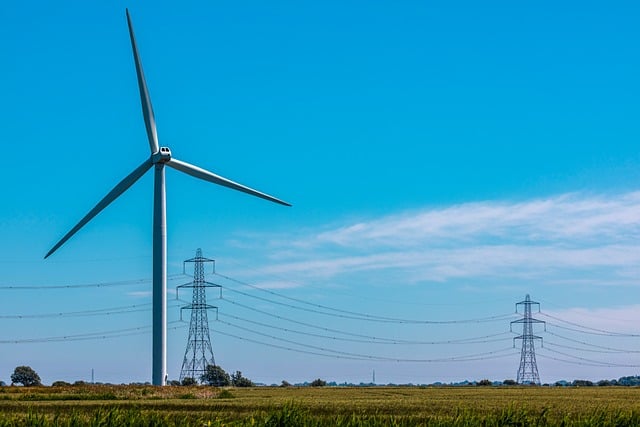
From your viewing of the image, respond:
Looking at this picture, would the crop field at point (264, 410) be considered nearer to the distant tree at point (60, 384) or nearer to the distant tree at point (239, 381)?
the distant tree at point (60, 384)

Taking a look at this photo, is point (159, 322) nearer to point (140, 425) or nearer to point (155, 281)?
point (155, 281)

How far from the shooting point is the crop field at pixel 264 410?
37.8 metres

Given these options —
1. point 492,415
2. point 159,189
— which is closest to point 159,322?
point 159,189

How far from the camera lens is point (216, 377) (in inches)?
5335

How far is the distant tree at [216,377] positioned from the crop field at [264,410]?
138 ft

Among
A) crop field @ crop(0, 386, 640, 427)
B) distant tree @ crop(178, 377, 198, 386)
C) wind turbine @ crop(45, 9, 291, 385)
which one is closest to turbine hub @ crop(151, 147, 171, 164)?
wind turbine @ crop(45, 9, 291, 385)

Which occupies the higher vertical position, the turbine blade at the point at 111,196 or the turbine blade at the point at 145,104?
the turbine blade at the point at 145,104

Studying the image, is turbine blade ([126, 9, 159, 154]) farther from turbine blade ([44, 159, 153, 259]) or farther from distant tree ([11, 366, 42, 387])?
distant tree ([11, 366, 42, 387])

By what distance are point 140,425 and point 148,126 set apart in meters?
59.9

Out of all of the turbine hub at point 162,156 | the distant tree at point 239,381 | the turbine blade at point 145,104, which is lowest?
the distant tree at point 239,381

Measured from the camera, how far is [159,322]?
86.2 meters

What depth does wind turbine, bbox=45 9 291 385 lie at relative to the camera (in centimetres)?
8638

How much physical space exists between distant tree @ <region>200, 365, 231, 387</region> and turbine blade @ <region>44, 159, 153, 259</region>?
110ft

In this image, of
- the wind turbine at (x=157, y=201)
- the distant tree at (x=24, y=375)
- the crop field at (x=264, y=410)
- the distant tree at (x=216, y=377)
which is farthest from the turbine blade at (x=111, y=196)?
the distant tree at (x=24, y=375)
